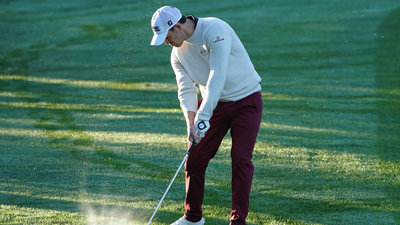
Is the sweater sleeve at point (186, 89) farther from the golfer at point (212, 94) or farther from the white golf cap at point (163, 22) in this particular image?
the white golf cap at point (163, 22)

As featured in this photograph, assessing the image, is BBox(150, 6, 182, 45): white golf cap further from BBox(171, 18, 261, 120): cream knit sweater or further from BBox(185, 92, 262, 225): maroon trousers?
BBox(185, 92, 262, 225): maroon trousers

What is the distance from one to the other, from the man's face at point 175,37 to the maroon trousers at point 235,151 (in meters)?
0.55

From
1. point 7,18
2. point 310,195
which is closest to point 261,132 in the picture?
point 310,195

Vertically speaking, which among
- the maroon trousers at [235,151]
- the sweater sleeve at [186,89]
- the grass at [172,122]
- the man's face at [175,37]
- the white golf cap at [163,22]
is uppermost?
the white golf cap at [163,22]

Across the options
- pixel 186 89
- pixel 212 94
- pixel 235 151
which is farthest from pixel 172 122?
pixel 212 94

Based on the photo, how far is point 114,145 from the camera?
6461mm

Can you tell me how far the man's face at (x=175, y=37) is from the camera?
3.60m

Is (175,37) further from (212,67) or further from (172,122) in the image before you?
(172,122)

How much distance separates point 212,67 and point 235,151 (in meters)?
0.62

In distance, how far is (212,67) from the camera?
3.58m

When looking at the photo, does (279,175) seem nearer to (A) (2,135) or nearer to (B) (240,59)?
(B) (240,59)

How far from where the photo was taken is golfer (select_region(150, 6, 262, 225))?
140 inches

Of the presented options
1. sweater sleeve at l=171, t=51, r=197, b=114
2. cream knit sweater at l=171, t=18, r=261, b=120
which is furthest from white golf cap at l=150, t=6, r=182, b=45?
sweater sleeve at l=171, t=51, r=197, b=114

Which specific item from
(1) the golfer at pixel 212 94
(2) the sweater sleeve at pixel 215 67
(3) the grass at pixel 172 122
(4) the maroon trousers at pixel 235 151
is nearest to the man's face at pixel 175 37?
(1) the golfer at pixel 212 94
